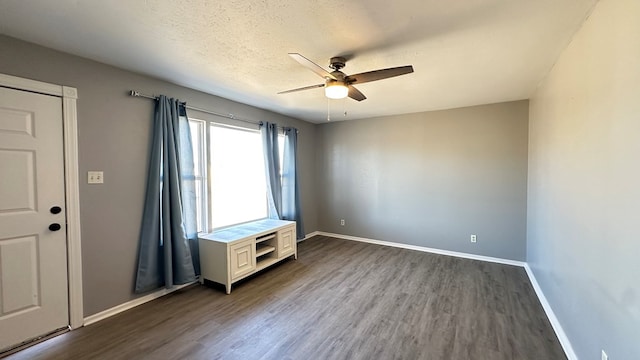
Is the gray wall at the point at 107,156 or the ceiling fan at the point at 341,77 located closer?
the ceiling fan at the point at 341,77

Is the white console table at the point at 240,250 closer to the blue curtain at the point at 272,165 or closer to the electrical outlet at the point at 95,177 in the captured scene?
the blue curtain at the point at 272,165

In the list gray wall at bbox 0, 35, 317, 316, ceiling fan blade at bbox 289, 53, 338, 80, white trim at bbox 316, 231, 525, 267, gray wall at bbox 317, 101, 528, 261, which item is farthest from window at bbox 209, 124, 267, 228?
ceiling fan blade at bbox 289, 53, 338, 80

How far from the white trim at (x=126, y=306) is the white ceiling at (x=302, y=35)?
2417 mm

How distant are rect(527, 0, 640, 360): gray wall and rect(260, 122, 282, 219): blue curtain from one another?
Result: 365 cm

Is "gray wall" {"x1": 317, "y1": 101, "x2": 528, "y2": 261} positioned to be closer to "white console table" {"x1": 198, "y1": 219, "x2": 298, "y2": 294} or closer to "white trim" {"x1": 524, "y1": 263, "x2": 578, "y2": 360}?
"white trim" {"x1": 524, "y1": 263, "x2": 578, "y2": 360}

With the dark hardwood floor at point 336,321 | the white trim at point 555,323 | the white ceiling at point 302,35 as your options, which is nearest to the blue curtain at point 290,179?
the dark hardwood floor at point 336,321

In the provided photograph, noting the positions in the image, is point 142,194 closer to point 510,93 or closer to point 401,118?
point 401,118

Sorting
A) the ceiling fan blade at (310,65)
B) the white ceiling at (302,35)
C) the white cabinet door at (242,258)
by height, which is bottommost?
the white cabinet door at (242,258)

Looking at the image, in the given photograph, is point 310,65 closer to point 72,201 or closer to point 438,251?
point 72,201

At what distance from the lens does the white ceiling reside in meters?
1.64

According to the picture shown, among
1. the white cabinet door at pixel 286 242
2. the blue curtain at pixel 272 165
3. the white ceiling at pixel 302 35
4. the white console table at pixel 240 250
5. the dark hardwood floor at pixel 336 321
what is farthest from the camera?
the blue curtain at pixel 272 165

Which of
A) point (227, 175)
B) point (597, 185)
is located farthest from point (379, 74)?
point (227, 175)

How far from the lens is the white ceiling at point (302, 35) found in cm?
164

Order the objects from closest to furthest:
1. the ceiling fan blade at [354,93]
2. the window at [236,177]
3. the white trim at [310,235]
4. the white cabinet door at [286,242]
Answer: the ceiling fan blade at [354,93], the window at [236,177], the white cabinet door at [286,242], the white trim at [310,235]
